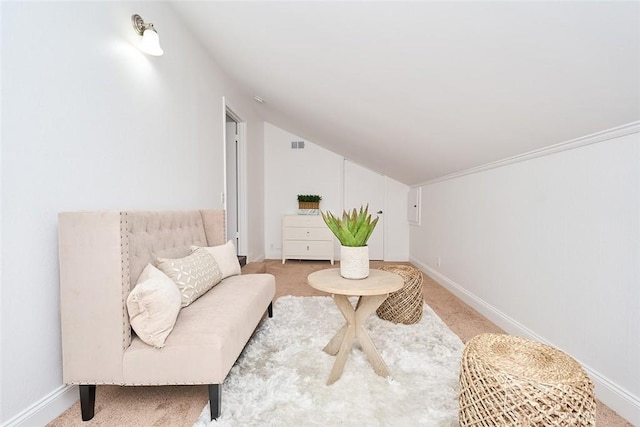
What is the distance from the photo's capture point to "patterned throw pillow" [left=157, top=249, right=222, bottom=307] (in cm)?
172

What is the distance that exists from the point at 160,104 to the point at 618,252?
2.77 meters

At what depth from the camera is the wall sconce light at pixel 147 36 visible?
1.93 metres

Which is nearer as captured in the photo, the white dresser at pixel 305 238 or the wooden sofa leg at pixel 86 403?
the wooden sofa leg at pixel 86 403

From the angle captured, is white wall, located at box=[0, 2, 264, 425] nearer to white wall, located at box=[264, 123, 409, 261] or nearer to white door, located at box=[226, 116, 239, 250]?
white door, located at box=[226, 116, 239, 250]

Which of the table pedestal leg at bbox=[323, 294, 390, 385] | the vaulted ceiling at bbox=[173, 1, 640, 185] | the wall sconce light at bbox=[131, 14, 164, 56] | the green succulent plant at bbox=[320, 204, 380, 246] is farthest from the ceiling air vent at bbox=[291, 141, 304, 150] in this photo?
the table pedestal leg at bbox=[323, 294, 390, 385]

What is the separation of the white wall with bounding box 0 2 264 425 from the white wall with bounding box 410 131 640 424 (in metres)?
2.49

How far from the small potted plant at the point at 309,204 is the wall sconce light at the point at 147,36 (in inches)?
135

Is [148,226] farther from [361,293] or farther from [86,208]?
[361,293]

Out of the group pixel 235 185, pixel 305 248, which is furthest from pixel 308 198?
pixel 235 185

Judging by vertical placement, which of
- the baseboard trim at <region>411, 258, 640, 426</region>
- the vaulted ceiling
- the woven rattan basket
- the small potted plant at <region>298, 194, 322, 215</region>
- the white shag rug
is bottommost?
the white shag rug

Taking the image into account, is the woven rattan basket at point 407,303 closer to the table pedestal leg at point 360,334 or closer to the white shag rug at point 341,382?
the white shag rug at point 341,382

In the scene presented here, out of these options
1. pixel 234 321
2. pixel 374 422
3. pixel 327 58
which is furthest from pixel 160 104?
pixel 374 422

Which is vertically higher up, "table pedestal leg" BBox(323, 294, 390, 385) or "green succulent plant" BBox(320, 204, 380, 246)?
"green succulent plant" BBox(320, 204, 380, 246)

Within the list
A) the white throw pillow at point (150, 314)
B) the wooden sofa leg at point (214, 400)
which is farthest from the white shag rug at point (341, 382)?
the white throw pillow at point (150, 314)
